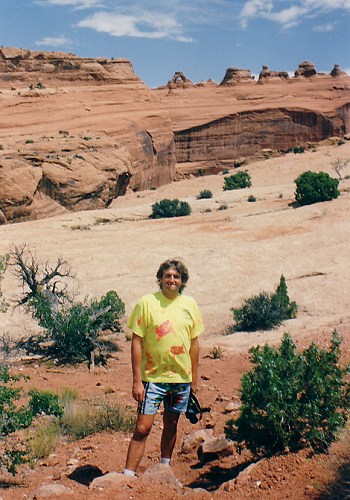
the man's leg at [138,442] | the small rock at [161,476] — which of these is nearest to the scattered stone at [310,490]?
the small rock at [161,476]

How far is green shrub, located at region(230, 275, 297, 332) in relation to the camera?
1161 centimetres

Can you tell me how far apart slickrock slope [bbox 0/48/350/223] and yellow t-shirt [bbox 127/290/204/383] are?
59.9 feet

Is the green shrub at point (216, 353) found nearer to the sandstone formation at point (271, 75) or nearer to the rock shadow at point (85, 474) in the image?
the rock shadow at point (85, 474)

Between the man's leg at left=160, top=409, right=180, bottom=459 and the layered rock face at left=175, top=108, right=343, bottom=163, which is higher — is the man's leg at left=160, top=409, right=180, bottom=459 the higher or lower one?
the lower one

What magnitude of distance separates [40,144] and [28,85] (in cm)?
1247

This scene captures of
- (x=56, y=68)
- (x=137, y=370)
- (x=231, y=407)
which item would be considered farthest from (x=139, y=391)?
(x=56, y=68)

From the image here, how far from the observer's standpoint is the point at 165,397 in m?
4.89

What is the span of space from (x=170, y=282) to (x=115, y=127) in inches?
1120

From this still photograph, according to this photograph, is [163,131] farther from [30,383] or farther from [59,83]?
[30,383]

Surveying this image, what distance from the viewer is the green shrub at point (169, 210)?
23.1m

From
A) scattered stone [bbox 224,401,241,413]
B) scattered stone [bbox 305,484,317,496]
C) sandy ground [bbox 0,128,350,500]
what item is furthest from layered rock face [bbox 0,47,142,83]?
scattered stone [bbox 305,484,317,496]

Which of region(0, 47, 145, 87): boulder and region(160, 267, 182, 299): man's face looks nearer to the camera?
region(160, 267, 182, 299): man's face

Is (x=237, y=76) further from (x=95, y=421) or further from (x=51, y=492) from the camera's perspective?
(x=51, y=492)

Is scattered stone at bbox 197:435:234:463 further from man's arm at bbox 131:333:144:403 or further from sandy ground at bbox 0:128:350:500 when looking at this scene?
man's arm at bbox 131:333:144:403
